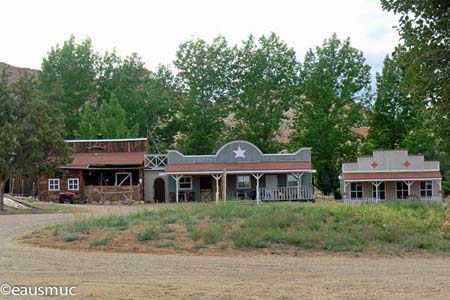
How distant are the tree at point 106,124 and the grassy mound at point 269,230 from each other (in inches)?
1474

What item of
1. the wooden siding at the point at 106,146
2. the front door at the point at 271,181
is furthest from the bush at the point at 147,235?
the wooden siding at the point at 106,146

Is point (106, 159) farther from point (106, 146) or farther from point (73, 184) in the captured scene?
point (73, 184)

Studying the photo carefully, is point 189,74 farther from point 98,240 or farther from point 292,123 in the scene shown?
point 98,240

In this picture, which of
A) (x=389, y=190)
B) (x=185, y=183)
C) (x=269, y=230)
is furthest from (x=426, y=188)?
(x=269, y=230)

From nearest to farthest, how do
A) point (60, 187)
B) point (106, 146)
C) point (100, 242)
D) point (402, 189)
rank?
point (100, 242) → point (402, 189) → point (60, 187) → point (106, 146)

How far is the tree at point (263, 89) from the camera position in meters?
56.7

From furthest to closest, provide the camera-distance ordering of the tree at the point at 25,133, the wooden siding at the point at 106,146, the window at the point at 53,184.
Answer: the wooden siding at the point at 106,146
the window at the point at 53,184
the tree at the point at 25,133

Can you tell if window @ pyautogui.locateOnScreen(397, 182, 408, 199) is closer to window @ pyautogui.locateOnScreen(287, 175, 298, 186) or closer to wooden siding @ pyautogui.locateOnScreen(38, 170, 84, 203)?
window @ pyautogui.locateOnScreen(287, 175, 298, 186)

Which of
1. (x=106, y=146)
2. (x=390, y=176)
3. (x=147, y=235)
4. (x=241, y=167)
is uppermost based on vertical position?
(x=106, y=146)

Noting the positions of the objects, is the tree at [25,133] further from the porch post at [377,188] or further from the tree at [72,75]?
the tree at [72,75]

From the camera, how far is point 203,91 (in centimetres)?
6069

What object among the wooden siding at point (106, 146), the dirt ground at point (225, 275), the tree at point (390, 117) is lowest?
the dirt ground at point (225, 275)

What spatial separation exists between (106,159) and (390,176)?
20.0m

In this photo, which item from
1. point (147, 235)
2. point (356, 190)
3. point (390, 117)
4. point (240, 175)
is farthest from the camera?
point (390, 117)
